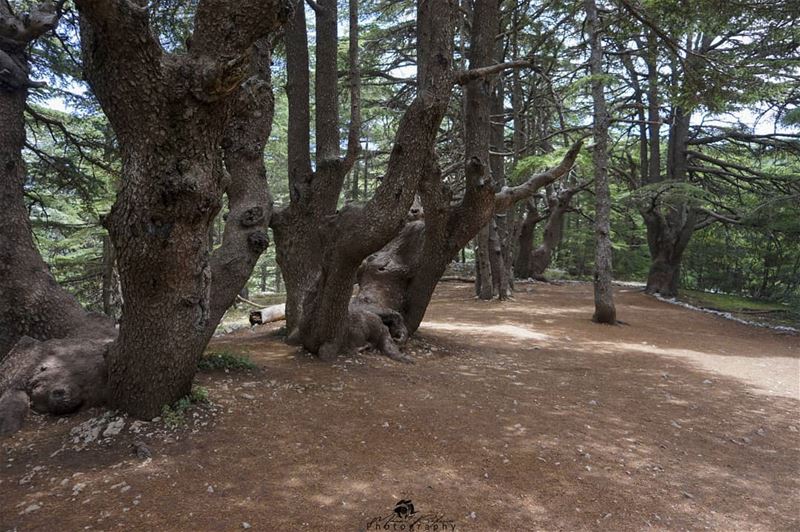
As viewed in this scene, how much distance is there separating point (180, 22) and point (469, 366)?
616 cm

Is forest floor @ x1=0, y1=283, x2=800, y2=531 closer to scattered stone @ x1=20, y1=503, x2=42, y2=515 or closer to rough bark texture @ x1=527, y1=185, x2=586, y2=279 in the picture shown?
scattered stone @ x1=20, y1=503, x2=42, y2=515

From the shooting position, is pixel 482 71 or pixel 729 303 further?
pixel 729 303

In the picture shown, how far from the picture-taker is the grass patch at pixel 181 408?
3.34m

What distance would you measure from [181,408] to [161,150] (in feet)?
6.44

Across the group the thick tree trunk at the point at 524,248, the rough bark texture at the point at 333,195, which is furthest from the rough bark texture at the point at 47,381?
the thick tree trunk at the point at 524,248

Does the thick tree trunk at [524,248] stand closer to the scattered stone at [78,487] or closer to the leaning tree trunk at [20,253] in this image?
the leaning tree trunk at [20,253]

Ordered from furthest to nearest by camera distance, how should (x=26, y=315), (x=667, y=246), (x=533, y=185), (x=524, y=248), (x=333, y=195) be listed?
1. (x=524, y=248)
2. (x=667, y=246)
3. (x=333, y=195)
4. (x=533, y=185)
5. (x=26, y=315)

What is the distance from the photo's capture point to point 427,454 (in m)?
3.23

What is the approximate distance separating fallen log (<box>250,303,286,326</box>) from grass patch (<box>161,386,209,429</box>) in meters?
5.28

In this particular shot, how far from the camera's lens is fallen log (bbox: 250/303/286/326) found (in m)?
9.04

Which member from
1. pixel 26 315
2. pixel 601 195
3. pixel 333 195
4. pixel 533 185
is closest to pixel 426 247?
pixel 333 195

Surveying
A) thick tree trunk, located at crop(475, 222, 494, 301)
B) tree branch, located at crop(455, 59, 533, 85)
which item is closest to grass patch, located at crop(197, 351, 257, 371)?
tree branch, located at crop(455, 59, 533, 85)

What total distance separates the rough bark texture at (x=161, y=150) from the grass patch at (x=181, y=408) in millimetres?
101

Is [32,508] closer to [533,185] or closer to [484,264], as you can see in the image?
[533,185]
